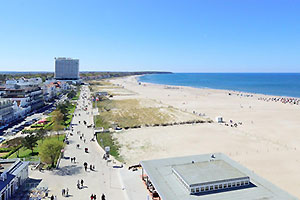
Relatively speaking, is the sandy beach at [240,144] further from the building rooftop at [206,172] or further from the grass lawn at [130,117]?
the building rooftop at [206,172]

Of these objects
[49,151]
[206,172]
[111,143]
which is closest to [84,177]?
[49,151]

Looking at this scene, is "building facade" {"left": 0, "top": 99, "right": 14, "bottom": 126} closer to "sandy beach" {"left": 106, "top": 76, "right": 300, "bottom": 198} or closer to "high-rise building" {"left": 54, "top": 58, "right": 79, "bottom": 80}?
"sandy beach" {"left": 106, "top": 76, "right": 300, "bottom": 198}

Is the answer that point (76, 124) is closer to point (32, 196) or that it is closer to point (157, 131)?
point (157, 131)

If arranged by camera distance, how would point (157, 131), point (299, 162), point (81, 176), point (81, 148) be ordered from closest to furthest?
point (81, 176) < point (299, 162) < point (81, 148) < point (157, 131)

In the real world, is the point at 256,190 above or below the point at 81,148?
above

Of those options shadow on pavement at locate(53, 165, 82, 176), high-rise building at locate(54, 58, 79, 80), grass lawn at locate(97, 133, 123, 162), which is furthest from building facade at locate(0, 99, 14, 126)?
high-rise building at locate(54, 58, 79, 80)

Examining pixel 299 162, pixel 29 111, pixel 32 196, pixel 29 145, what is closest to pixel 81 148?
pixel 29 145

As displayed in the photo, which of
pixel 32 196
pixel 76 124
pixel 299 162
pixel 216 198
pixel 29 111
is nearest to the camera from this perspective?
pixel 216 198

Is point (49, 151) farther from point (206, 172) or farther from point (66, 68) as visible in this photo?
point (66, 68)
